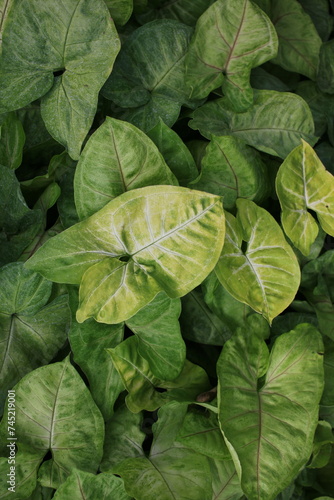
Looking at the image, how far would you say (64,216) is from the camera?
2.93ft

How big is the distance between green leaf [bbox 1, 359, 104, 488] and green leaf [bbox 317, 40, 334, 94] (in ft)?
2.41

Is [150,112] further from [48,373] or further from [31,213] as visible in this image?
[48,373]

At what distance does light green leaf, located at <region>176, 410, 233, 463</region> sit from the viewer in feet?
2.74

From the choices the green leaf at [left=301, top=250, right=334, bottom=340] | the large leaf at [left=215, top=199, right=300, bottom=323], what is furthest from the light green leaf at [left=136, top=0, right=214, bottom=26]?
the green leaf at [left=301, top=250, right=334, bottom=340]

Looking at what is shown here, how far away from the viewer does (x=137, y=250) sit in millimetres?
771

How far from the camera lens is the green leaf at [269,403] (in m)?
0.77

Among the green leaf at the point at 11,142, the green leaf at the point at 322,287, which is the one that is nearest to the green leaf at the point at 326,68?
the green leaf at the point at 322,287

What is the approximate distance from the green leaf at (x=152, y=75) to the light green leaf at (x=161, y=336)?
0.33m

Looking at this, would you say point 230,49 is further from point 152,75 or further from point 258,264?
point 258,264

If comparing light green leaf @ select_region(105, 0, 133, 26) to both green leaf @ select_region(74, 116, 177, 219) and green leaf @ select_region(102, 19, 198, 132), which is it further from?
green leaf @ select_region(74, 116, 177, 219)

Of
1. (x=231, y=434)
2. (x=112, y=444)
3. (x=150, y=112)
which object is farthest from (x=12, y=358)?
(x=150, y=112)

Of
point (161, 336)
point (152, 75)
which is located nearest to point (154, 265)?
point (161, 336)

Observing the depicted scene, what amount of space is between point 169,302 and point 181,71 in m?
0.43

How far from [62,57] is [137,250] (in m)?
0.36
